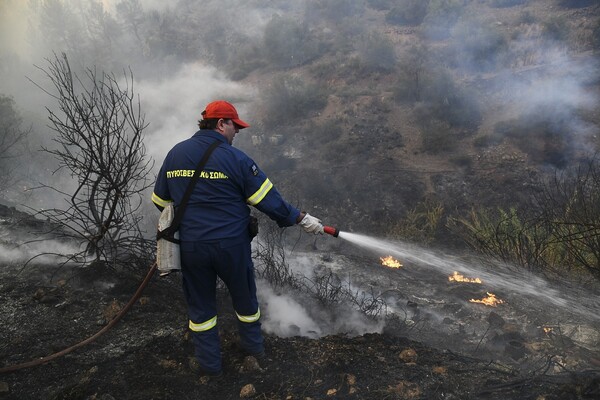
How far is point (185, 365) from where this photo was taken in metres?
2.81

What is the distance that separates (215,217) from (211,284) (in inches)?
20.0

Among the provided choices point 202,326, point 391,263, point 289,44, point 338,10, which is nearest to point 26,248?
point 202,326

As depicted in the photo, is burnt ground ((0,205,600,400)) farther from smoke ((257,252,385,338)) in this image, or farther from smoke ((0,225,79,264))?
smoke ((0,225,79,264))

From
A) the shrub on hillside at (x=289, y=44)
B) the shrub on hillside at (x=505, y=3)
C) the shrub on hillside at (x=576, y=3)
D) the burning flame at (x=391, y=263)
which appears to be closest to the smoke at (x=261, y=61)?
the shrub on hillside at (x=289, y=44)

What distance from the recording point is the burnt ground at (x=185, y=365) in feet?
8.01

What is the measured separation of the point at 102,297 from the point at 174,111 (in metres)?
12.9

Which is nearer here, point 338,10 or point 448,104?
point 448,104

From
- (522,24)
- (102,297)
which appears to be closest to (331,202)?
(102,297)

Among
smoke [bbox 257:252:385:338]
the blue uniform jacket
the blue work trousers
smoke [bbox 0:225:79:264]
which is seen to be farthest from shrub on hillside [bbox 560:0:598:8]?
smoke [bbox 0:225:79:264]

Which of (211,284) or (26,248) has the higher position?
(211,284)

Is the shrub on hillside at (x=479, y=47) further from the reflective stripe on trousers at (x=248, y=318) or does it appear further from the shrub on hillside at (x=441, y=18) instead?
the reflective stripe on trousers at (x=248, y=318)

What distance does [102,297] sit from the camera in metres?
3.61

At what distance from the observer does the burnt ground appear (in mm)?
2441

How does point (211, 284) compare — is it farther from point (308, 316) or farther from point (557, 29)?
point (557, 29)
